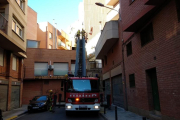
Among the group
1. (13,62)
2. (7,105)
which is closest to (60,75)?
(13,62)

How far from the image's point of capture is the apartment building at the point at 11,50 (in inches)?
527

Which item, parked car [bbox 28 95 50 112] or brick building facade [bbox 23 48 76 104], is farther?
brick building facade [bbox 23 48 76 104]

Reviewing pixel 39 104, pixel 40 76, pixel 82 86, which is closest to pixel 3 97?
pixel 39 104

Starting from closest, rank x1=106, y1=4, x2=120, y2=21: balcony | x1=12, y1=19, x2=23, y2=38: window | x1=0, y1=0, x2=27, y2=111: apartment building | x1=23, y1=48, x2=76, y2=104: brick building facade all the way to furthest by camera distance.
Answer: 1. x1=0, y1=0, x2=27, y2=111: apartment building
2. x1=12, y1=19, x2=23, y2=38: window
3. x1=106, y1=4, x2=120, y2=21: balcony
4. x1=23, y1=48, x2=76, y2=104: brick building facade

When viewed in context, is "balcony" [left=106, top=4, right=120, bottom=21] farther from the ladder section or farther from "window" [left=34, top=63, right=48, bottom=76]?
"window" [left=34, top=63, right=48, bottom=76]

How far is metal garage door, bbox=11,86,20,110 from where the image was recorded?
16.8 m

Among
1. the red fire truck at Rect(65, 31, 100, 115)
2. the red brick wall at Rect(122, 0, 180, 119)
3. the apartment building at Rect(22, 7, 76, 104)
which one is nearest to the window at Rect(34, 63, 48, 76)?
the apartment building at Rect(22, 7, 76, 104)

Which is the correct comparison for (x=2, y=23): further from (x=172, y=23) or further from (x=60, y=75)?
(x=60, y=75)

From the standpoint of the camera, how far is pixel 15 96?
17594 millimetres

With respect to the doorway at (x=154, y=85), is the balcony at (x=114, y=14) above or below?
above

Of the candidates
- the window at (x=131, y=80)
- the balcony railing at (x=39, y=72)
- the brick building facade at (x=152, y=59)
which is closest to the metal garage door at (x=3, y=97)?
the balcony railing at (x=39, y=72)

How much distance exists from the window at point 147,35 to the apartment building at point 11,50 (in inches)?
372

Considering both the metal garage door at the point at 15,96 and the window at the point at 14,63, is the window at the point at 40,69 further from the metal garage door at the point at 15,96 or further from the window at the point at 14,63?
the window at the point at 14,63

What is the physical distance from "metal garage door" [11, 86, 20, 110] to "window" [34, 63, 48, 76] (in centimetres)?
653
